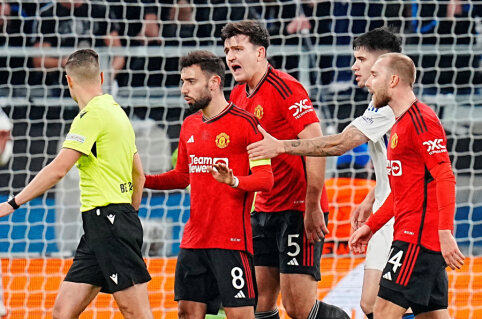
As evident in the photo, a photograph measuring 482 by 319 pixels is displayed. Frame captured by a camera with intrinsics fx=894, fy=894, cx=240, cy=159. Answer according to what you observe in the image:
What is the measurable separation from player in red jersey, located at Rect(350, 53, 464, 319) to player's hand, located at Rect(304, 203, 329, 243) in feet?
1.88

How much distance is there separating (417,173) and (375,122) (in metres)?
0.60

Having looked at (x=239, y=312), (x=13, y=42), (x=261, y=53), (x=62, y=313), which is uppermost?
(x=13, y=42)

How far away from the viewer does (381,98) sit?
193 inches

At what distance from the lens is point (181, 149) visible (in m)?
5.27

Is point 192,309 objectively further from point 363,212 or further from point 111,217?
point 363,212

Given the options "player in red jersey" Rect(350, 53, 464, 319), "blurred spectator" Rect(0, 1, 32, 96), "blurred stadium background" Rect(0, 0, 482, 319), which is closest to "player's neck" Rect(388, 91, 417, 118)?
"player in red jersey" Rect(350, 53, 464, 319)

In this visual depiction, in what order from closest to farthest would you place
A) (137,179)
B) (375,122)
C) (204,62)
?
1. (204,62)
2. (375,122)
3. (137,179)

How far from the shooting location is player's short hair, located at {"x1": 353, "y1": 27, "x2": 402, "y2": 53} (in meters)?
5.48

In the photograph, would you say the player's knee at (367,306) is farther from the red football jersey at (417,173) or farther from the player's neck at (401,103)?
the player's neck at (401,103)

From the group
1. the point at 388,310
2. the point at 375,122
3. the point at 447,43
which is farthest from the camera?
the point at 447,43

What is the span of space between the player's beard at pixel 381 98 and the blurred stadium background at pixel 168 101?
2378mm

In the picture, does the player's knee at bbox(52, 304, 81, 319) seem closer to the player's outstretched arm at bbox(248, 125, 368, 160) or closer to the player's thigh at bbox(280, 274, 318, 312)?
the player's thigh at bbox(280, 274, 318, 312)

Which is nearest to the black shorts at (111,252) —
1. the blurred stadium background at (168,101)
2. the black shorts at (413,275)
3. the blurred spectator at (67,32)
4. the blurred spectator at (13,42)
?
the black shorts at (413,275)

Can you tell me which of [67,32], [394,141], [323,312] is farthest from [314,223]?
[67,32]
